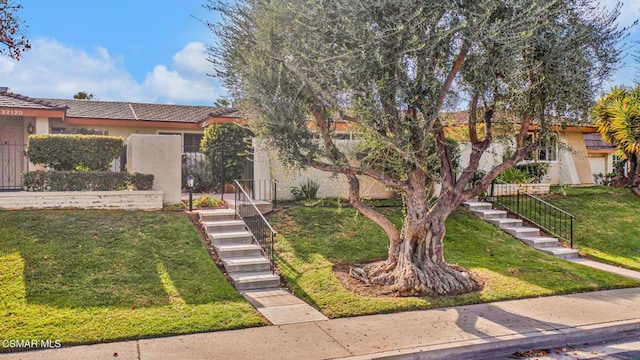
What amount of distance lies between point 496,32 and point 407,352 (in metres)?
4.58

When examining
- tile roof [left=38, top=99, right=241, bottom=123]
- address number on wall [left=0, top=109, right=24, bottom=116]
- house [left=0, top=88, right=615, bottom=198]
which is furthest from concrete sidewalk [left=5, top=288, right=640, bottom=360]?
tile roof [left=38, top=99, right=241, bottom=123]

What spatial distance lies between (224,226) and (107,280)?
3157 millimetres

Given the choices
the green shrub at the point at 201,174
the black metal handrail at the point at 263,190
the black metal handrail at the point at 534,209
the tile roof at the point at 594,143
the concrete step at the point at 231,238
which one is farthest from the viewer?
the tile roof at the point at 594,143

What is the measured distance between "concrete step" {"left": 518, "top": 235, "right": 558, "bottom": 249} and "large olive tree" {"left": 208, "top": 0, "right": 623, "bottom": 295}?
4495 millimetres

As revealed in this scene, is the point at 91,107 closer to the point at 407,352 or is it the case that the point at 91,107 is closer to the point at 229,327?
the point at 229,327

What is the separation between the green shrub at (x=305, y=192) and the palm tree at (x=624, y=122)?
34.7ft

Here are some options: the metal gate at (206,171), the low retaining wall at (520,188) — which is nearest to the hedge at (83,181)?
the metal gate at (206,171)

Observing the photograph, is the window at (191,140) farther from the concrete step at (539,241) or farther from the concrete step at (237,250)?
the concrete step at (539,241)

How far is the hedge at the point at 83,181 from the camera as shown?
10.8 metres

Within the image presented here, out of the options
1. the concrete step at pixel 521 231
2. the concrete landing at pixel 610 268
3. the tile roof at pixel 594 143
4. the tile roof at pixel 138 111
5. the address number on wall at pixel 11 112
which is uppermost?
the tile roof at pixel 138 111

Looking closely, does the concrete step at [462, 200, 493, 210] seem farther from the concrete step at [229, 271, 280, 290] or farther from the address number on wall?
the address number on wall

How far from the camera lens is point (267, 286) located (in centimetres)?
874

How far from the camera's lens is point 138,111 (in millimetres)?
20719

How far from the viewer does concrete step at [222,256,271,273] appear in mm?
9047
